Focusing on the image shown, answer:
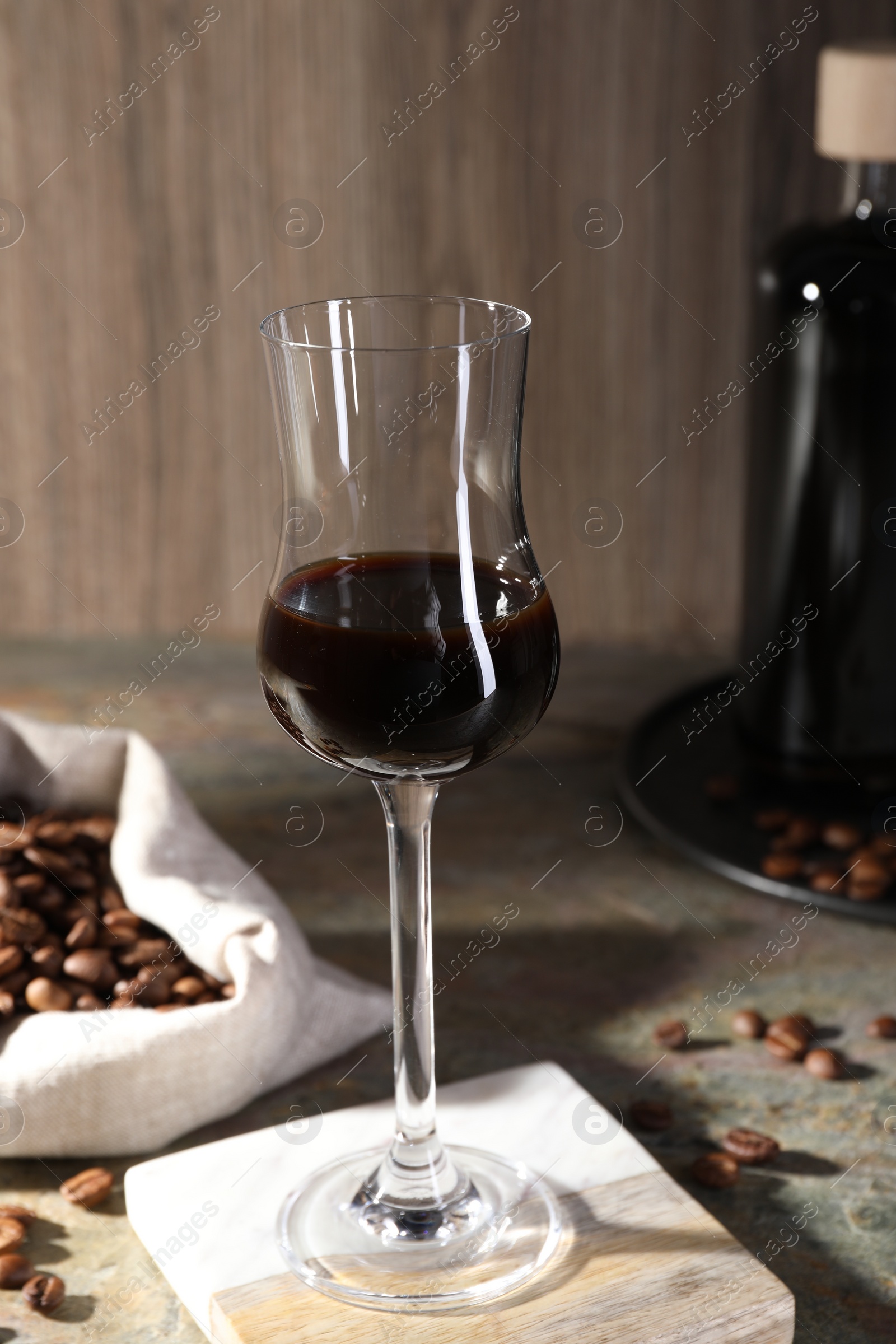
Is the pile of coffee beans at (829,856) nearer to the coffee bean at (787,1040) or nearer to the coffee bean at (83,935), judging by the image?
the coffee bean at (787,1040)

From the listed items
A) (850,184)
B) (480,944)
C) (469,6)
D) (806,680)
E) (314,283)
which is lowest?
(480,944)

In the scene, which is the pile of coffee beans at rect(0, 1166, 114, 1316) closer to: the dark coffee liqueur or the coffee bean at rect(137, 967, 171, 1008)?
the coffee bean at rect(137, 967, 171, 1008)

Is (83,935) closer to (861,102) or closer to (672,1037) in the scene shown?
(672,1037)

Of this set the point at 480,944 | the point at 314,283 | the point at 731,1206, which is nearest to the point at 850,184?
the point at 314,283

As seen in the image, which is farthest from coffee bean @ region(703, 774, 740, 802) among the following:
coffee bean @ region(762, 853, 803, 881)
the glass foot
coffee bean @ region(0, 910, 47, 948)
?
coffee bean @ region(0, 910, 47, 948)

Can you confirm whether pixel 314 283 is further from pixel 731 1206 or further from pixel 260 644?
pixel 731 1206

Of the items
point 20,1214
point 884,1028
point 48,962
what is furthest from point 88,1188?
point 884,1028
